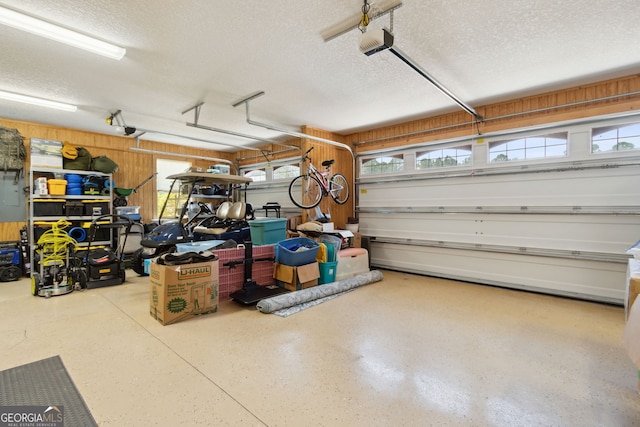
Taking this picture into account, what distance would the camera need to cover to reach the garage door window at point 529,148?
4418 mm

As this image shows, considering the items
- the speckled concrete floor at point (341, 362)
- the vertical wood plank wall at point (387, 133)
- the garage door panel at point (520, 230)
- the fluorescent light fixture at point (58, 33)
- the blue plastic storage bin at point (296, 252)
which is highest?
the fluorescent light fixture at point (58, 33)

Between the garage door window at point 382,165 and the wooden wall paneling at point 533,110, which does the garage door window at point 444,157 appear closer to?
the wooden wall paneling at point 533,110


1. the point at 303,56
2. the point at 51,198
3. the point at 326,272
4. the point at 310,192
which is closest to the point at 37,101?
the point at 51,198

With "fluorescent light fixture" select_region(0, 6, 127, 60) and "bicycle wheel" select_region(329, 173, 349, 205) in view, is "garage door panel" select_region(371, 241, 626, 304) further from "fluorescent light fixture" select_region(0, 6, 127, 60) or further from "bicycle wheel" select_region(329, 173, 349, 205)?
"fluorescent light fixture" select_region(0, 6, 127, 60)

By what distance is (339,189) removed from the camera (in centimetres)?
625

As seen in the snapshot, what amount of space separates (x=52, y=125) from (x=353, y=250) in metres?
6.88

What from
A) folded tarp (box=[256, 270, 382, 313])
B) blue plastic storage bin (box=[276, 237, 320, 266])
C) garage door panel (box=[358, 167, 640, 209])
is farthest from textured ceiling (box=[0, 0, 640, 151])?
folded tarp (box=[256, 270, 382, 313])

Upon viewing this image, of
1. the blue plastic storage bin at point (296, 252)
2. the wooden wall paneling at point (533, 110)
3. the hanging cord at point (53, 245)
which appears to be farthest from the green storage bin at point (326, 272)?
the hanging cord at point (53, 245)

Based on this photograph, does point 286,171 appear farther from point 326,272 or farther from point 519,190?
point 519,190

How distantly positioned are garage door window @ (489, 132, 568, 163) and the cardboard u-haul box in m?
4.85

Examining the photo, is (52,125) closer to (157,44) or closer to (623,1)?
(157,44)

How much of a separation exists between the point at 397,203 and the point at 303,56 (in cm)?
368

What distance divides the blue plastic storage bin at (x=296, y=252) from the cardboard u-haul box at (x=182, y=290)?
46.6 inches

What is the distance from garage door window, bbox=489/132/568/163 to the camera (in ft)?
14.5
